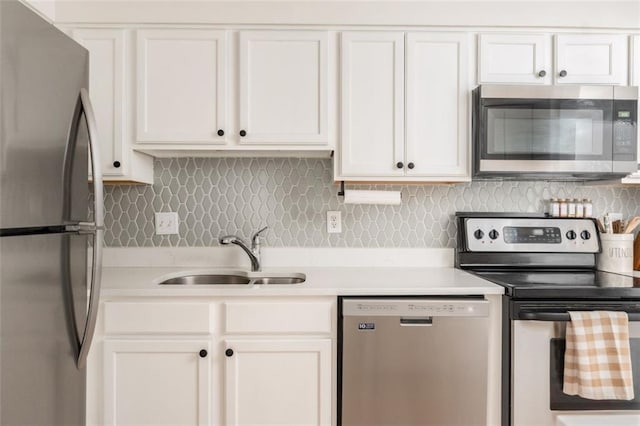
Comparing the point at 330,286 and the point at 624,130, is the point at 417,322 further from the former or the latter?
the point at 624,130

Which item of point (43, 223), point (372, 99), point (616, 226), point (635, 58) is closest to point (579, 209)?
point (616, 226)

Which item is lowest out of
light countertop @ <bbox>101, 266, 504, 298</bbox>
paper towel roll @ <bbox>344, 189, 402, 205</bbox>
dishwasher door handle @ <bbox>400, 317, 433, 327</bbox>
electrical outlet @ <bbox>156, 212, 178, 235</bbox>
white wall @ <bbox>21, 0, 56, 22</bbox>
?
dishwasher door handle @ <bbox>400, 317, 433, 327</bbox>

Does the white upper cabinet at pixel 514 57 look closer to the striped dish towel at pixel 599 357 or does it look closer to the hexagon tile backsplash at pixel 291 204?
the hexagon tile backsplash at pixel 291 204

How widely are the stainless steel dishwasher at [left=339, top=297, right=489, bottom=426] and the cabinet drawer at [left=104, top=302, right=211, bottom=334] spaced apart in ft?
1.99

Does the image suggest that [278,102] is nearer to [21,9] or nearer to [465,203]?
[21,9]

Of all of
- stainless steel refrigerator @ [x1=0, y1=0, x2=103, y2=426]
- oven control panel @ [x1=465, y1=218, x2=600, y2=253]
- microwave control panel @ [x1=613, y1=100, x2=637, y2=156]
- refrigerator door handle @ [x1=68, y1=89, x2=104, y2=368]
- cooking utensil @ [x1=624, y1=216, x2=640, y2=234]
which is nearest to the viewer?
stainless steel refrigerator @ [x1=0, y1=0, x2=103, y2=426]

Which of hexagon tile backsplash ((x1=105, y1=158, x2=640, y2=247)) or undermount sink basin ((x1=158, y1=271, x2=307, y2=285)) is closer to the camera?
undermount sink basin ((x1=158, y1=271, x2=307, y2=285))

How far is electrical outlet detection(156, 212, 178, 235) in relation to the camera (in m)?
2.24

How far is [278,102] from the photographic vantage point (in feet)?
6.34

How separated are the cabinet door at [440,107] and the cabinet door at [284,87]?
462mm

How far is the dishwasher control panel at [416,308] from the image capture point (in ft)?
5.40

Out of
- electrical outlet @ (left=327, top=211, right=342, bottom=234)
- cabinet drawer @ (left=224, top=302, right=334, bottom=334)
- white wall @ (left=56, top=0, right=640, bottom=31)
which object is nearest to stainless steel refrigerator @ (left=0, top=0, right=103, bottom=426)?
cabinet drawer @ (left=224, top=302, right=334, bottom=334)

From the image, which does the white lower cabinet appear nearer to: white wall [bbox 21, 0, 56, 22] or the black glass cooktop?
the black glass cooktop

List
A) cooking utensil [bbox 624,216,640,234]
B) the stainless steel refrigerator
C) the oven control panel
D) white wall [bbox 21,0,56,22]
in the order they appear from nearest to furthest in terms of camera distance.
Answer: the stainless steel refrigerator
white wall [bbox 21,0,56,22]
cooking utensil [bbox 624,216,640,234]
the oven control panel
